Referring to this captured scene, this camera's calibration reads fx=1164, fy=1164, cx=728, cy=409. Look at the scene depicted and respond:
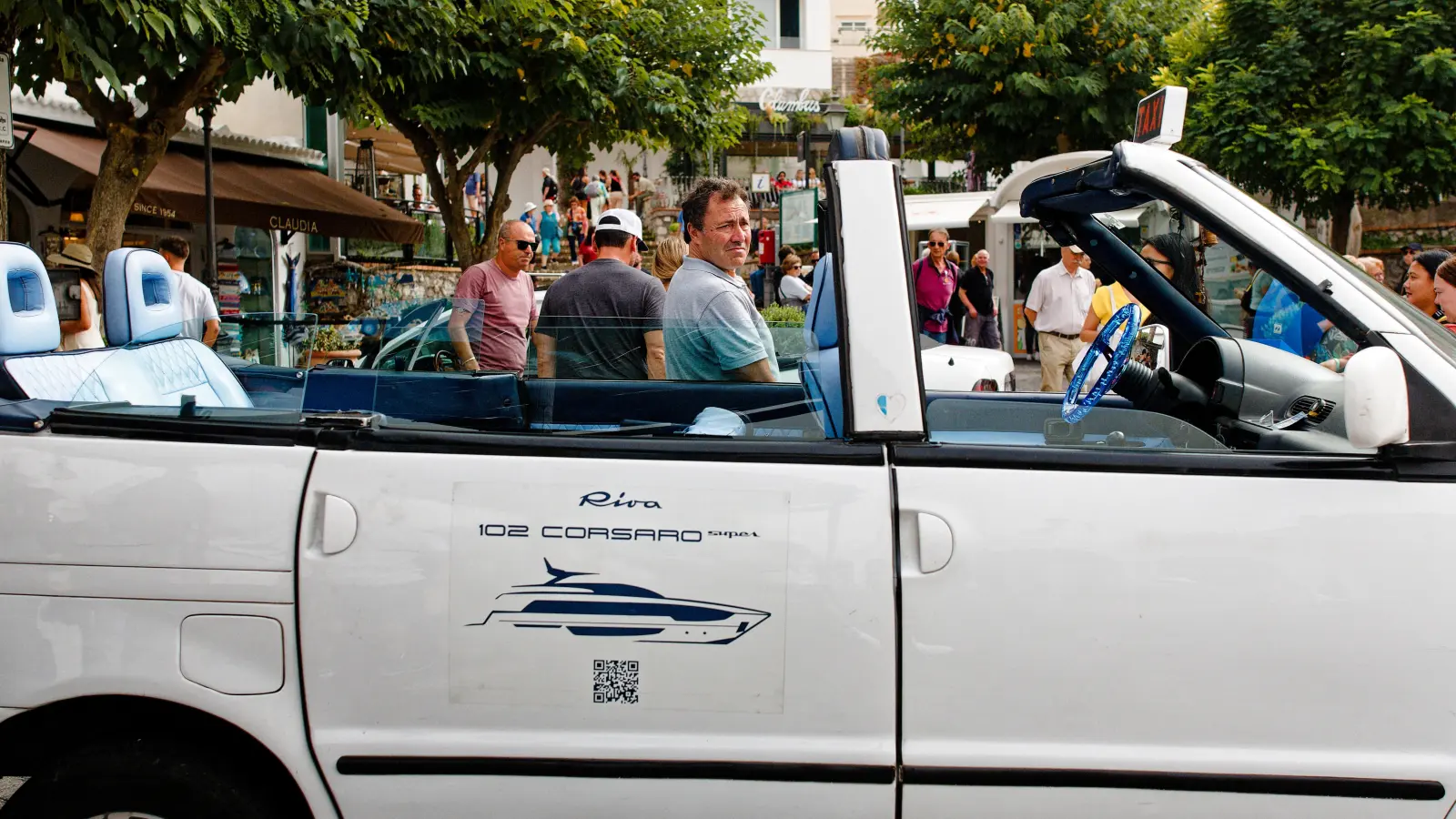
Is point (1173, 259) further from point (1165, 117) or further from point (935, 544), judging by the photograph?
point (935, 544)

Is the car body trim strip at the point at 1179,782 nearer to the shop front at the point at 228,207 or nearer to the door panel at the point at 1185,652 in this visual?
the door panel at the point at 1185,652

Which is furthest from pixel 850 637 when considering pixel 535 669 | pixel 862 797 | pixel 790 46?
pixel 790 46

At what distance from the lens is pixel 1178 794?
6.91ft

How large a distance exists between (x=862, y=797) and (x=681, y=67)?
597 inches

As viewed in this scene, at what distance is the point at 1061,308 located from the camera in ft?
31.6

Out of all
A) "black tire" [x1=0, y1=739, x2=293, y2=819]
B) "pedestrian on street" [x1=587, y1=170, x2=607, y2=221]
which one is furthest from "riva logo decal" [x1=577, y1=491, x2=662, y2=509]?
"pedestrian on street" [x1=587, y1=170, x2=607, y2=221]

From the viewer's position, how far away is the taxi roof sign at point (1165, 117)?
2.44 metres

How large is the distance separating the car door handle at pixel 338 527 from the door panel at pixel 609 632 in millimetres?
14

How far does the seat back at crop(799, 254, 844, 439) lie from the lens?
7.64 feet

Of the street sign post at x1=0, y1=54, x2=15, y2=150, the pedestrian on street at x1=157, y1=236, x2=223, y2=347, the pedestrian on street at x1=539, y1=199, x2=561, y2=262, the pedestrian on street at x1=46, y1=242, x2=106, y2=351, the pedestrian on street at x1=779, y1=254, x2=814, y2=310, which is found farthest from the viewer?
the pedestrian on street at x1=539, y1=199, x2=561, y2=262

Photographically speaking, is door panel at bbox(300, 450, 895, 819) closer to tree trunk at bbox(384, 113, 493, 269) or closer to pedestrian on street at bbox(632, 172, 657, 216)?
tree trunk at bbox(384, 113, 493, 269)

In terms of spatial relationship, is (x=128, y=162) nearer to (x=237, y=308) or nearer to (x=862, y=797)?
(x=237, y=308)

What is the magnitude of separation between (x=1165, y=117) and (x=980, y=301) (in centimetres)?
1156

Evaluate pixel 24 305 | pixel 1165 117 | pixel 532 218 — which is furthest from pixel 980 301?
pixel 532 218
